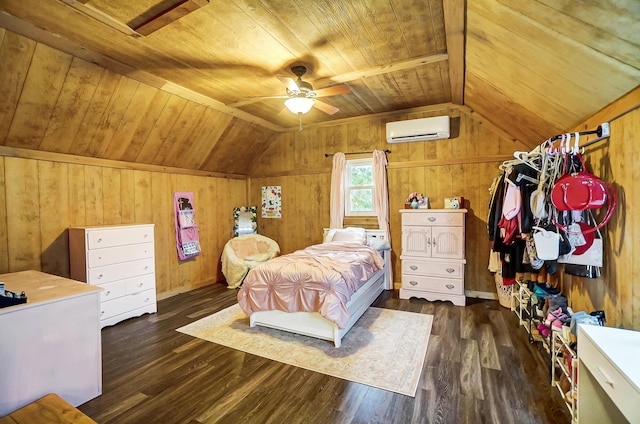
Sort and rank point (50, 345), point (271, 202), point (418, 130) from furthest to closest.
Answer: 1. point (271, 202)
2. point (418, 130)
3. point (50, 345)

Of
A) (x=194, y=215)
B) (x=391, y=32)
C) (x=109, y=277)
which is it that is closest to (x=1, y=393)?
(x=109, y=277)

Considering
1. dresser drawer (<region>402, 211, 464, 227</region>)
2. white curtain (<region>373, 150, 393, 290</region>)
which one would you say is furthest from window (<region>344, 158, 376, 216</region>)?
dresser drawer (<region>402, 211, 464, 227</region>)

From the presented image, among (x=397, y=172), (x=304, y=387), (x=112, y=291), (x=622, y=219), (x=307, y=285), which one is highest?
(x=397, y=172)

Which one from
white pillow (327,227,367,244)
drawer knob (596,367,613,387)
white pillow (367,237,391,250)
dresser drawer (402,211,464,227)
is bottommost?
drawer knob (596,367,613,387)

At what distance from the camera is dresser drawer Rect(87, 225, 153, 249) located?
10.4 feet

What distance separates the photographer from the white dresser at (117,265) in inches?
125

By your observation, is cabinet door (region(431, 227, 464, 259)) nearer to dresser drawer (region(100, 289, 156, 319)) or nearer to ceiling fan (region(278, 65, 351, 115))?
ceiling fan (region(278, 65, 351, 115))

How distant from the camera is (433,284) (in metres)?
4.00

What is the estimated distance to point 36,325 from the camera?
1.84 m

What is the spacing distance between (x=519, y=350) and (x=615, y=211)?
4.93ft

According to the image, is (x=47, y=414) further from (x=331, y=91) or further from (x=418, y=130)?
(x=418, y=130)

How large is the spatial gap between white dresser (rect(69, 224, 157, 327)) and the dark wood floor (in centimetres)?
40

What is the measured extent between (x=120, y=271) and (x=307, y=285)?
7.49ft

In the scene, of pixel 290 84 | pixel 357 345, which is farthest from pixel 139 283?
pixel 290 84
